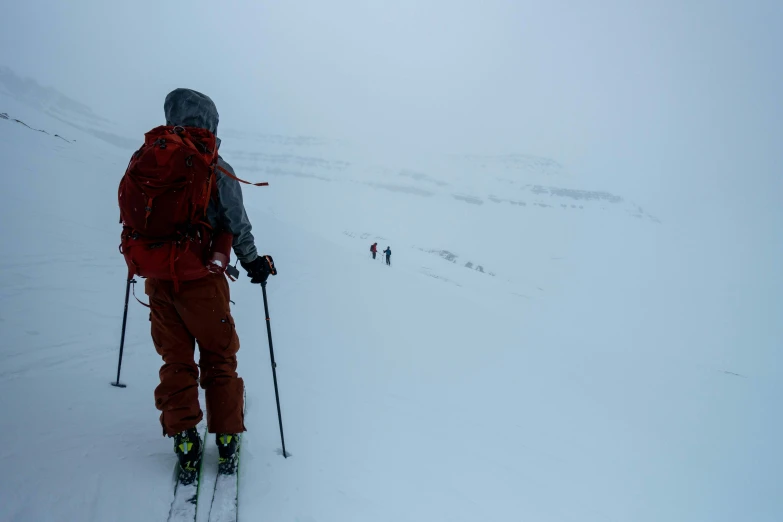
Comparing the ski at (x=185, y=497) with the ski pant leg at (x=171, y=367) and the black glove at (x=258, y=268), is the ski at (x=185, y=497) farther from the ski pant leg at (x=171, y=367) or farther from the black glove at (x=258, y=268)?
the black glove at (x=258, y=268)

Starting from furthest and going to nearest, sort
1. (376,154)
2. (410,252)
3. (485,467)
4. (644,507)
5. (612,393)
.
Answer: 1. (376,154)
2. (410,252)
3. (612,393)
4. (644,507)
5. (485,467)

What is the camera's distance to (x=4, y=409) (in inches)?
107

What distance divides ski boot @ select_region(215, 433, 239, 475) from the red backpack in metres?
1.04

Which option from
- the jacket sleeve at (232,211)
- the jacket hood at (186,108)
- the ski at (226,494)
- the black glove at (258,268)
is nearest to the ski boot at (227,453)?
the ski at (226,494)

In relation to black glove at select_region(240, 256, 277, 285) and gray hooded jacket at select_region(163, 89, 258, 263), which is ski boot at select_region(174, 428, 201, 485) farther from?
gray hooded jacket at select_region(163, 89, 258, 263)

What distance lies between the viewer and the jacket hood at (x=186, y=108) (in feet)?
8.11

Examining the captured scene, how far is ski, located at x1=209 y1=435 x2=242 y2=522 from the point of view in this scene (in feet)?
7.41

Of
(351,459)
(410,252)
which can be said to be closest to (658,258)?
(410,252)

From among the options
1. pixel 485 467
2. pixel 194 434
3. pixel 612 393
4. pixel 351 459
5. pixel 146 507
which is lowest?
pixel 612 393

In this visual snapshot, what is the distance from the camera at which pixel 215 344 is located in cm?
250

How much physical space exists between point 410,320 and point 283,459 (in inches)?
259

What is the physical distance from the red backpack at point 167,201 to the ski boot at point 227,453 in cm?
104

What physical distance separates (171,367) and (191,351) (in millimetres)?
153

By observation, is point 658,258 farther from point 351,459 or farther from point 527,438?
point 351,459
